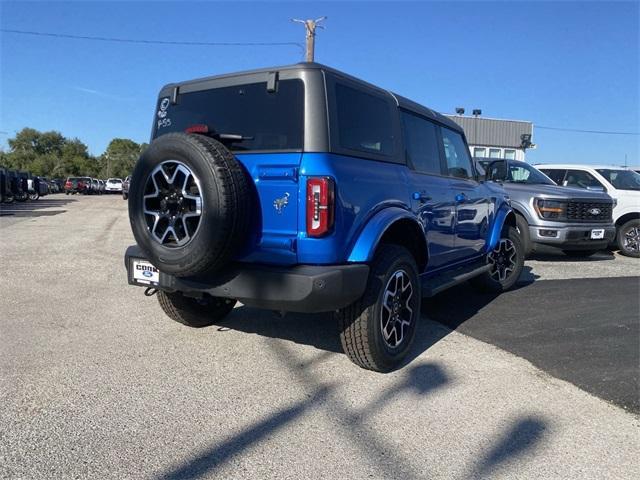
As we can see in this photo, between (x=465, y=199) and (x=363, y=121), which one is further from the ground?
(x=363, y=121)

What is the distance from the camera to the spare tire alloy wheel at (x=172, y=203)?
329cm

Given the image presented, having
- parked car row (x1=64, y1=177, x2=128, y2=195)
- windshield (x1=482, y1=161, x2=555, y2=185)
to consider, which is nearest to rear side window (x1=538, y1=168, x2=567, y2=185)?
windshield (x1=482, y1=161, x2=555, y2=185)

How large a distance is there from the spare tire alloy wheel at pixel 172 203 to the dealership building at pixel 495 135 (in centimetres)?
3387

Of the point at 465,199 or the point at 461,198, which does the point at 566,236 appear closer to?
the point at 465,199

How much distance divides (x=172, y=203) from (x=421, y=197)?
2.04 metres

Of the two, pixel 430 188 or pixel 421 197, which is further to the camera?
pixel 430 188

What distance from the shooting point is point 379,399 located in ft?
11.0

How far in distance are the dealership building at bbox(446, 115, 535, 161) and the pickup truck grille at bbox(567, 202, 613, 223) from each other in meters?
26.8

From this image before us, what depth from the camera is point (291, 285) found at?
316 cm

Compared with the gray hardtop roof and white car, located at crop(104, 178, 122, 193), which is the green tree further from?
the gray hardtop roof

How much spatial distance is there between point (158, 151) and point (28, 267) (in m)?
5.49

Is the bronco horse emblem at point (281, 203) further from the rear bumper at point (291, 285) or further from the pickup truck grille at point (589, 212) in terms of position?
the pickup truck grille at point (589, 212)

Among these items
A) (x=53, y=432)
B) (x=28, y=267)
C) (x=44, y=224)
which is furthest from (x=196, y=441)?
(x=44, y=224)

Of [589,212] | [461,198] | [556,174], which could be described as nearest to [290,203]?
[461,198]
